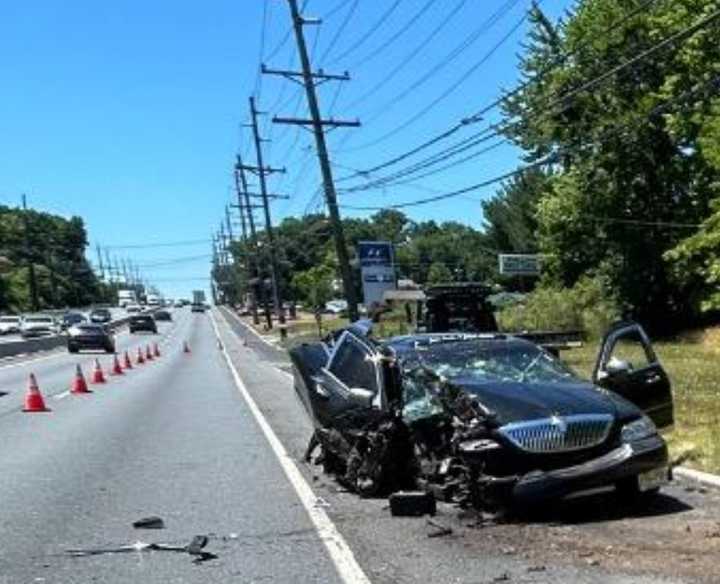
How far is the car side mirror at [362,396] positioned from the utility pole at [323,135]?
919 inches

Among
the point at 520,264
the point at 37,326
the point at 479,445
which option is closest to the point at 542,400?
the point at 479,445

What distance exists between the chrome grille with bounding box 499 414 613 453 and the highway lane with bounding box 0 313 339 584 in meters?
1.72

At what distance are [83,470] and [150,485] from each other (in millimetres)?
1570

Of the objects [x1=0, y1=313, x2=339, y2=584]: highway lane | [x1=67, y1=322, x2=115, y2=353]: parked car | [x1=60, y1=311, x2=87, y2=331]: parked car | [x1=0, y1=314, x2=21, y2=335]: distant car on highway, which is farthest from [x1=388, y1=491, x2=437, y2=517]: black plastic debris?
[x1=60, y1=311, x2=87, y2=331]: parked car

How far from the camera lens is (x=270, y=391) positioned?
28141mm

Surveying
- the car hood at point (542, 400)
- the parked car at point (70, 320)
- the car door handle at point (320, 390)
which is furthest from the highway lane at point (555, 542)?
the parked car at point (70, 320)

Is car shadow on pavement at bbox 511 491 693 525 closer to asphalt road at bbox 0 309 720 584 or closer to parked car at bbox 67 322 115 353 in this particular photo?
asphalt road at bbox 0 309 720 584

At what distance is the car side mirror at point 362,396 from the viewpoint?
35.6 ft

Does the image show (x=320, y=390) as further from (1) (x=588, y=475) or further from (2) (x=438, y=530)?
(1) (x=588, y=475)

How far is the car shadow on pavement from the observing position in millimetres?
9320

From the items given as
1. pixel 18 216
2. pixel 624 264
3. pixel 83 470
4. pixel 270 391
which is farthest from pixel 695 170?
pixel 18 216

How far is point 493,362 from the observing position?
11.1 m

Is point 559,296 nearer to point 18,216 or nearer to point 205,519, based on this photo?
point 205,519

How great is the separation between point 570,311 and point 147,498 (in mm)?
35839
